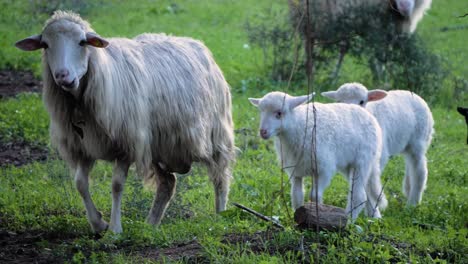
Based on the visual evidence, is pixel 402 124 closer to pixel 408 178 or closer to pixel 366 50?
pixel 408 178

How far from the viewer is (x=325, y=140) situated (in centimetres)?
710

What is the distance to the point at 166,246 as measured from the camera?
6.07 m

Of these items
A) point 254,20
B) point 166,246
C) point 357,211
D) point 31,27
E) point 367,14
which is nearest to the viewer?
point 166,246

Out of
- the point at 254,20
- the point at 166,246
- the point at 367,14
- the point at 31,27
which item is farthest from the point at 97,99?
the point at 254,20

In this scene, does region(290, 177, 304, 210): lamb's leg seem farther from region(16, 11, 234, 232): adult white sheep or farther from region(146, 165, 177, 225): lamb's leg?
region(146, 165, 177, 225): lamb's leg

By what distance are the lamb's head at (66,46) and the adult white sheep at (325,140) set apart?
1.60 meters

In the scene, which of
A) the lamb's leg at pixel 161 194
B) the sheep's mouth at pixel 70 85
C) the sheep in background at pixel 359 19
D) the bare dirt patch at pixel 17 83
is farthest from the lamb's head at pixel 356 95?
the bare dirt patch at pixel 17 83

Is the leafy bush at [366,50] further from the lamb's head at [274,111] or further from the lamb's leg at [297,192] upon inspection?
the lamb's head at [274,111]

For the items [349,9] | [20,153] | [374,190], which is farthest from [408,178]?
[349,9]

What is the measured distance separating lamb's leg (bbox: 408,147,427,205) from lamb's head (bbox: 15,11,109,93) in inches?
148

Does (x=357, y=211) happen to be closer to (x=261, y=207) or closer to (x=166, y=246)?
(x=261, y=207)

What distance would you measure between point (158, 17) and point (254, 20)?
2177 millimetres

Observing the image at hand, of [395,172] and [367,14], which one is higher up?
[367,14]

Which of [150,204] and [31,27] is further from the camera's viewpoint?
A: [31,27]
